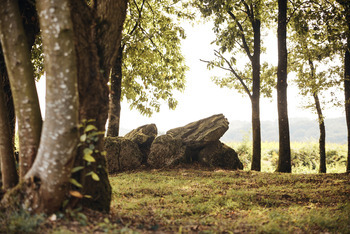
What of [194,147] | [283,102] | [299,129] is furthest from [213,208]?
[299,129]

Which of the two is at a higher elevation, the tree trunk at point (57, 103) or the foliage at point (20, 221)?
the tree trunk at point (57, 103)

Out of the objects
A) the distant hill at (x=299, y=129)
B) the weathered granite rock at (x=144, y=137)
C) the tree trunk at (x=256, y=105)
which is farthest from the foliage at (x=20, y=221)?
the distant hill at (x=299, y=129)

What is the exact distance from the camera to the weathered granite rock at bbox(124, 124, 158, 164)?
11.4 metres

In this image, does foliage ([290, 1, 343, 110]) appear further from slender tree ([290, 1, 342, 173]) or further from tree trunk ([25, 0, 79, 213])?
tree trunk ([25, 0, 79, 213])

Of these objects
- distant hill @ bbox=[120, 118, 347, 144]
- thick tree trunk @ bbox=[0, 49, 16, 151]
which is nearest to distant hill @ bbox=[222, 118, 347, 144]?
distant hill @ bbox=[120, 118, 347, 144]

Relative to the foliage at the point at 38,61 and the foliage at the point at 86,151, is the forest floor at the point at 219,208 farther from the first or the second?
the foliage at the point at 38,61

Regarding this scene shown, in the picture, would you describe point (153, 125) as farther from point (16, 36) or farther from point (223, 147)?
point (16, 36)

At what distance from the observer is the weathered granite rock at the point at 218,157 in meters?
11.1

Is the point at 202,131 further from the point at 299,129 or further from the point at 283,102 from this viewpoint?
the point at 299,129

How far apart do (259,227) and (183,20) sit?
1144 centimetres

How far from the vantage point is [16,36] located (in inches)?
127

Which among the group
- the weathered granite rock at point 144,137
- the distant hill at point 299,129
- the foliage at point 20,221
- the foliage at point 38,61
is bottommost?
the foliage at point 20,221

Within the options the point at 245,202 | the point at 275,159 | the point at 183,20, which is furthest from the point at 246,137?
the point at 245,202

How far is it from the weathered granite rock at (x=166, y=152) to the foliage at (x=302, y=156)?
25.9ft
